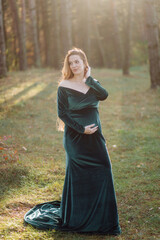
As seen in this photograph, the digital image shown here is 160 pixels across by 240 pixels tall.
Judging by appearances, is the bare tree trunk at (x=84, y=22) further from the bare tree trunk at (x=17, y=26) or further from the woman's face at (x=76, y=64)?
the woman's face at (x=76, y=64)

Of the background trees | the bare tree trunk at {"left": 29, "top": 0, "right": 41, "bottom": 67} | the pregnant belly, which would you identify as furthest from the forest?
the bare tree trunk at {"left": 29, "top": 0, "right": 41, "bottom": 67}

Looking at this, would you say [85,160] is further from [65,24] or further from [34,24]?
[34,24]

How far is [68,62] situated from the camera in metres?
4.00

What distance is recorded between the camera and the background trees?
14.4 metres

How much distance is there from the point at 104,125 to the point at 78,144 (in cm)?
576

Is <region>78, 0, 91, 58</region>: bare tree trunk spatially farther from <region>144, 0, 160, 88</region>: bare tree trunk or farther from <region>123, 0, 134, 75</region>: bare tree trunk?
<region>144, 0, 160, 88</region>: bare tree trunk

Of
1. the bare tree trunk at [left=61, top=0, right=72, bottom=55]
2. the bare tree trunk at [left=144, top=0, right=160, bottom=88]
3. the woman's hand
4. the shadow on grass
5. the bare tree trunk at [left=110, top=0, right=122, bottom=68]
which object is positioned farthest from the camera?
the bare tree trunk at [left=110, top=0, right=122, bottom=68]

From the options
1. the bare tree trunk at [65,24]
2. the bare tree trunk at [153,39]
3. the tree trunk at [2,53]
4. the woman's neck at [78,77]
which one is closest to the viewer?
the woman's neck at [78,77]

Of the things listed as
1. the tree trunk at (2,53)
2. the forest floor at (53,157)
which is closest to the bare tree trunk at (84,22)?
the tree trunk at (2,53)

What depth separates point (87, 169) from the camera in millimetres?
3898

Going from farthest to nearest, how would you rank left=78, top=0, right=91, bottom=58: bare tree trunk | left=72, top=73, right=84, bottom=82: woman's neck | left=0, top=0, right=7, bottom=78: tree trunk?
left=78, top=0, right=91, bottom=58: bare tree trunk, left=0, top=0, right=7, bottom=78: tree trunk, left=72, top=73, right=84, bottom=82: woman's neck

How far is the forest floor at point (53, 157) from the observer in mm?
4309

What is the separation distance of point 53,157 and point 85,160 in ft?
9.97

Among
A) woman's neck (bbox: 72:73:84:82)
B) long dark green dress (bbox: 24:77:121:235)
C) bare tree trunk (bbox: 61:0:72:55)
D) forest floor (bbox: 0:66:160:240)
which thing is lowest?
forest floor (bbox: 0:66:160:240)
